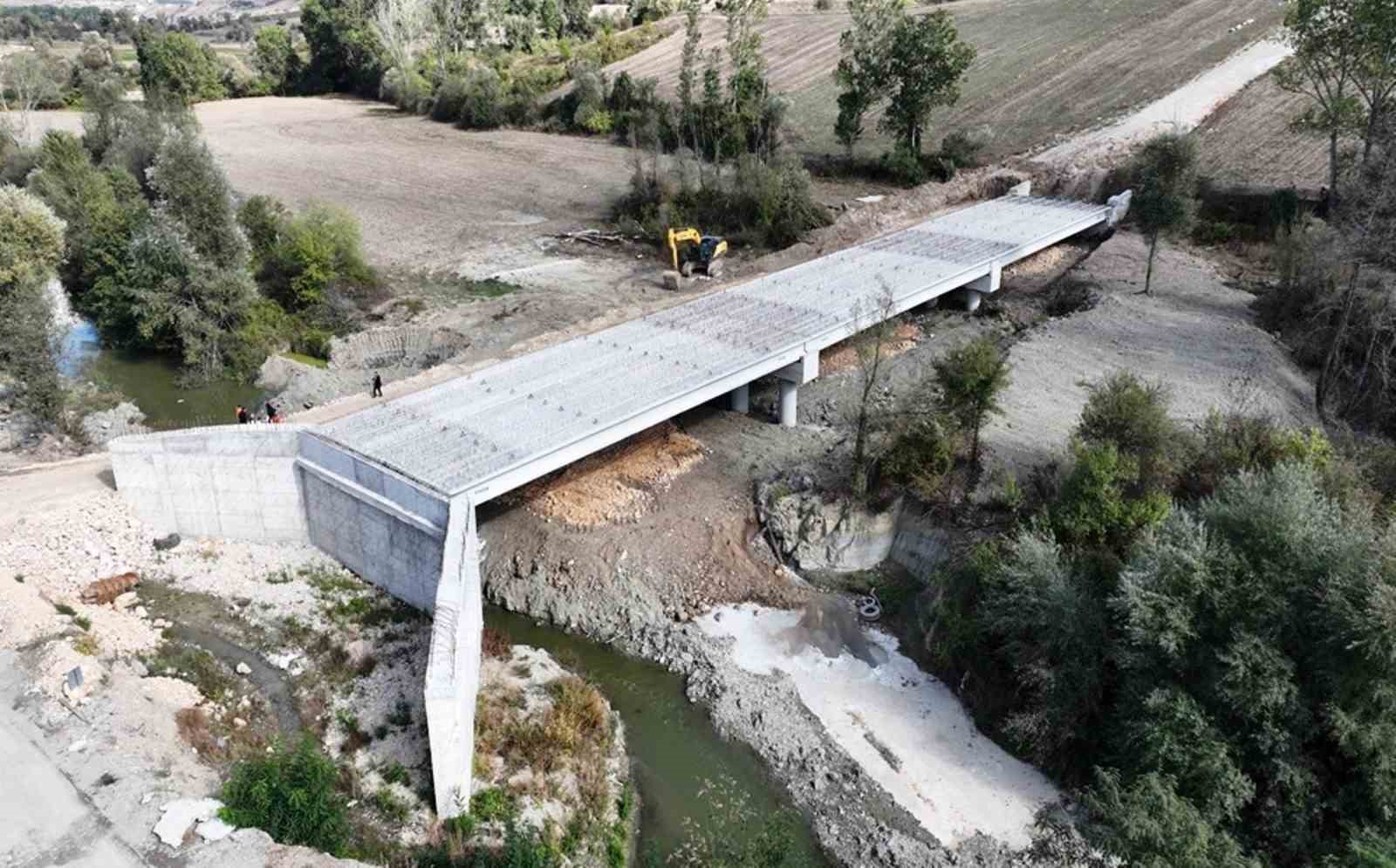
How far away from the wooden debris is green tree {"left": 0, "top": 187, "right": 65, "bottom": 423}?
8.58 metres

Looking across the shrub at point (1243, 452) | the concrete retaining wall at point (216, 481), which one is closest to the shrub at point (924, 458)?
the shrub at point (1243, 452)

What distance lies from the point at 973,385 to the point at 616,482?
865 centimetres

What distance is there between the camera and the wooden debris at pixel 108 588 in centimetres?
2011

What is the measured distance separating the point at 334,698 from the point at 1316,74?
123 ft

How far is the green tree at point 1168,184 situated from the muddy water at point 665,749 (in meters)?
22.6

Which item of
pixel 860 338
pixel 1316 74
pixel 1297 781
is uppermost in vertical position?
pixel 1316 74

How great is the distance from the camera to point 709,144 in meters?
51.4

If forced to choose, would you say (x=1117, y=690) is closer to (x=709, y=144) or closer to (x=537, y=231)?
(x=537, y=231)

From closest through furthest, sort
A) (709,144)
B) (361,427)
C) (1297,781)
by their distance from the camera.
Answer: (1297,781)
(361,427)
(709,144)

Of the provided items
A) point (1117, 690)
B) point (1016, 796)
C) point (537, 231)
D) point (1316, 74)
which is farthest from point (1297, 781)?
point (537, 231)

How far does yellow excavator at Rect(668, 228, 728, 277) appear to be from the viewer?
36062mm

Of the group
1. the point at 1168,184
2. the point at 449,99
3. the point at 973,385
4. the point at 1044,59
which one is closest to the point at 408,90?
the point at 449,99

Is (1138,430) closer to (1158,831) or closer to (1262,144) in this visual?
(1158,831)

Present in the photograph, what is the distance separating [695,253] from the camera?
36.7 m
